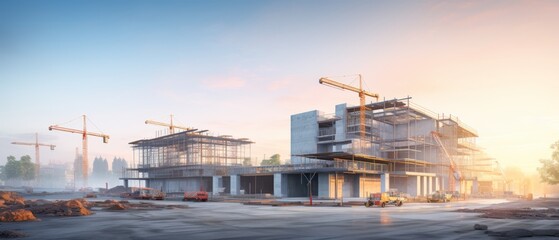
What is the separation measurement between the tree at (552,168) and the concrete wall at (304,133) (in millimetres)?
50364

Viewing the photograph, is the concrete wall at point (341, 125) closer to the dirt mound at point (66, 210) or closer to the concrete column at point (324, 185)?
the concrete column at point (324, 185)

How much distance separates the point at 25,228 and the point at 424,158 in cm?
9740

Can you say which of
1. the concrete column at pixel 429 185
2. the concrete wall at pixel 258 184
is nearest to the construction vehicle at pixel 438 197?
the concrete column at pixel 429 185

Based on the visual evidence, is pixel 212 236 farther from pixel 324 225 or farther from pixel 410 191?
pixel 410 191

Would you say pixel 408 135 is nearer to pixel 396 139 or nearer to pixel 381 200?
pixel 396 139

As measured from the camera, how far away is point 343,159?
8369 centimetres

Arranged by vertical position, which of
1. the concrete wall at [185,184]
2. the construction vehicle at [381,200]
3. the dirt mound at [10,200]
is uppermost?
the construction vehicle at [381,200]

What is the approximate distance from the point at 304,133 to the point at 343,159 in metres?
34.4

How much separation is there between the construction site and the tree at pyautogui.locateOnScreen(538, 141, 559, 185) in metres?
16.4

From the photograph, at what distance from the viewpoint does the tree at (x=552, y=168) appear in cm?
9562

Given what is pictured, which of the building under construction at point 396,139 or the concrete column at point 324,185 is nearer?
the concrete column at point 324,185

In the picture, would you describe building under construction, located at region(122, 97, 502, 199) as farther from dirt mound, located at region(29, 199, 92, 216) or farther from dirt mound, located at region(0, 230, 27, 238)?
dirt mound, located at region(0, 230, 27, 238)

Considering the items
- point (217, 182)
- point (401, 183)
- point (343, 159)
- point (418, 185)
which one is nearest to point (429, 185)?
point (418, 185)

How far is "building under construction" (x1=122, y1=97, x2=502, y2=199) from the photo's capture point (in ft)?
278
